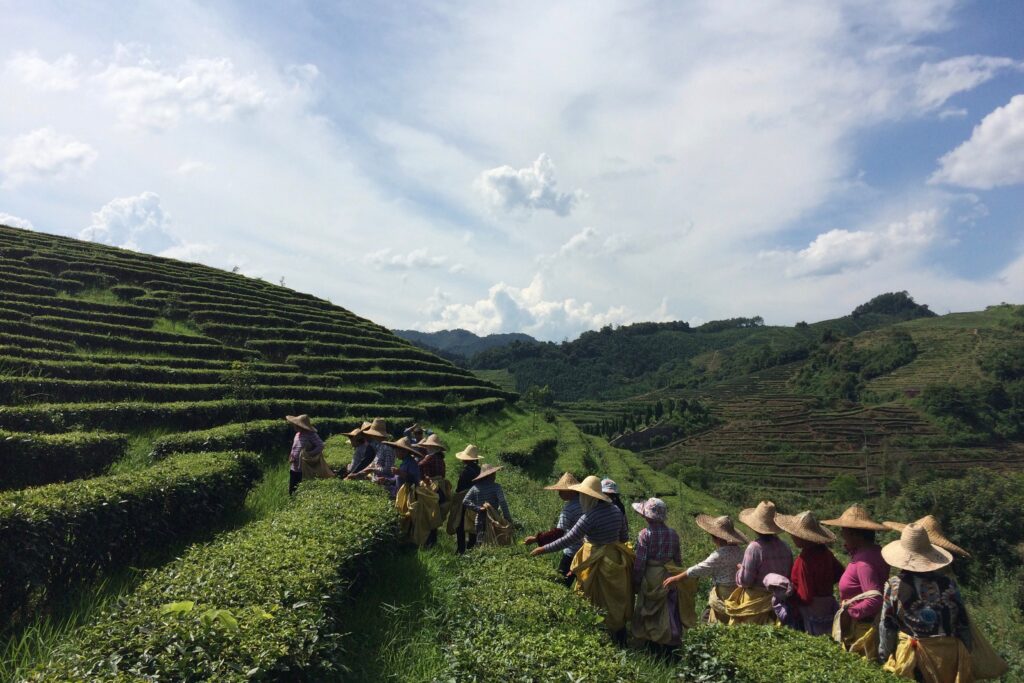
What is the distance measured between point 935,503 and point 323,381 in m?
35.7

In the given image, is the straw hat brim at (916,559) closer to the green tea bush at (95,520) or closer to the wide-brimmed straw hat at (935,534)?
the wide-brimmed straw hat at (935,534)

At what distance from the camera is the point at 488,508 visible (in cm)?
790

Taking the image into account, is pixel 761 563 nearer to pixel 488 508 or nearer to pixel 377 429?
pixel 488 508

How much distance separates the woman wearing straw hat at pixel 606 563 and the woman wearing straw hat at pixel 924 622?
2.27 metres

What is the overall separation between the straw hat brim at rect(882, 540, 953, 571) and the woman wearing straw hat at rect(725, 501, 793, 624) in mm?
1005

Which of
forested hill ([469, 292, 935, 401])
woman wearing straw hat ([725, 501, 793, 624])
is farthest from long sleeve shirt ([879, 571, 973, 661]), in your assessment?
forested hill ([469, 292, 935, 401])

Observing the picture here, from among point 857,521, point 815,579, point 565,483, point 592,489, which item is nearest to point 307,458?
point 565,483

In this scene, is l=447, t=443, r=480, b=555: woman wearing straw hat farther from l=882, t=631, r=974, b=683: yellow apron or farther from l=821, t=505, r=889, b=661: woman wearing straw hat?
l=882, t=631, r=974, b=683: yellow apron

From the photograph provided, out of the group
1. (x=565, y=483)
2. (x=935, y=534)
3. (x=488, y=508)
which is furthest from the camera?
(x=488, y=508)

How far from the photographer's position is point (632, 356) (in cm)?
17900

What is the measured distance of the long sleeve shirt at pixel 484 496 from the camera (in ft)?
26.3

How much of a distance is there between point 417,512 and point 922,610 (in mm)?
6106

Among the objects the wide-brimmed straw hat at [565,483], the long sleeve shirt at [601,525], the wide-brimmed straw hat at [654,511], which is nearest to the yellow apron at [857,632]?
the wide-brimmed straw hat at [654,511]

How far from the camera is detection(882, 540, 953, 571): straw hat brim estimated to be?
4450 millimetres
